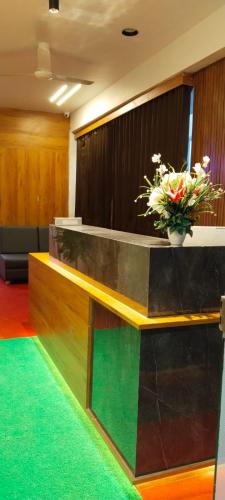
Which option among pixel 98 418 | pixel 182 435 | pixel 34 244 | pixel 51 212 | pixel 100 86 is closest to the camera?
pixel 182 435

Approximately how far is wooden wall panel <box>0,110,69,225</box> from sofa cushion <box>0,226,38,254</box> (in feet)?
2.12

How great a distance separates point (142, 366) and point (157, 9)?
332cm

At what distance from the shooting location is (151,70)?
493cm

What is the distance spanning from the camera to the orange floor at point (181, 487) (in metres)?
1.95

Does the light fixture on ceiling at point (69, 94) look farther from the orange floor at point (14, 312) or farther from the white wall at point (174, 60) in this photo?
the orange floor at point (14, 312)

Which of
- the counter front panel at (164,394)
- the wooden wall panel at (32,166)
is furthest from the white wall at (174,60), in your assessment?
the counter front panel at (164,394)

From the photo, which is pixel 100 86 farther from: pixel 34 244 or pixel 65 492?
pixel 65 492

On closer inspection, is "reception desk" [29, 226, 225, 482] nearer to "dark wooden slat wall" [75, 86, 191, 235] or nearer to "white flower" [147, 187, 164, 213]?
"white flower" [147, 187, 164, 213]

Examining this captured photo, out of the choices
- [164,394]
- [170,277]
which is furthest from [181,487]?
[170,277]

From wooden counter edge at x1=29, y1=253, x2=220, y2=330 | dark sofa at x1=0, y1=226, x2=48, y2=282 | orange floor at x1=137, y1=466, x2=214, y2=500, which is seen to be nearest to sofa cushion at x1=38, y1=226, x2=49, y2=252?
dark sofa at x1=0, y1=226, x2=48, y2=282

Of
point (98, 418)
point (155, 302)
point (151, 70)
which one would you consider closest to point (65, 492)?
point (98, 418)

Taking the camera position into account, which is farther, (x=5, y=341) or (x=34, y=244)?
(x=34, y=244)

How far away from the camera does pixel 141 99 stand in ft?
17.4

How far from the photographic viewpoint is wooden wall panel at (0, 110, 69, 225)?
25.8 ft
